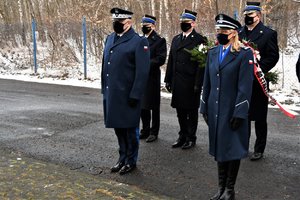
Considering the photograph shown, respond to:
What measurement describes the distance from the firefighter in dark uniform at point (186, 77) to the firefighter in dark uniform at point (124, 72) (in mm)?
1144

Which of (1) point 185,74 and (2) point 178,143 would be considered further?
(2) point 178,143

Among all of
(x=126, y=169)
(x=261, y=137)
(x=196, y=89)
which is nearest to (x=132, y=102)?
(x=126, y=169)

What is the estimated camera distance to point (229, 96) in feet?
13.1

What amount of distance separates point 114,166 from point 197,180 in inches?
44.3

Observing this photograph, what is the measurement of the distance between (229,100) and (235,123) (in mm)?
247

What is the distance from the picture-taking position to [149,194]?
4375 millimetres

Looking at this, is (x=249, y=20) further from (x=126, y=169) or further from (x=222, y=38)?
(x=126, y=169)

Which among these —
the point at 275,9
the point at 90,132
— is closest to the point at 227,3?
the point at 275,9

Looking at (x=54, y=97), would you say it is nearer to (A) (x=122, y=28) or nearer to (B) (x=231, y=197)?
(A) (x=122, y=28)

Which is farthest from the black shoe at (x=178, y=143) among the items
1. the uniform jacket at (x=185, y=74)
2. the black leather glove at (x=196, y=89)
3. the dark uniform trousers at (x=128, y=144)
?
the dark uniform trousers at (x=128, y=144)

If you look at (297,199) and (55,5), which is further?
(55,5)

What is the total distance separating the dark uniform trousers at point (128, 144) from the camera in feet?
16.7

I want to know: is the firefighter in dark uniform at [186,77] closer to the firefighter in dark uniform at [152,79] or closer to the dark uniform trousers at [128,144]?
the firefighter in dark uniform at [152,79]

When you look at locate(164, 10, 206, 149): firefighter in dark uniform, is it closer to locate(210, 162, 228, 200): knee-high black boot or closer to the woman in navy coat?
the woman in navy coat
